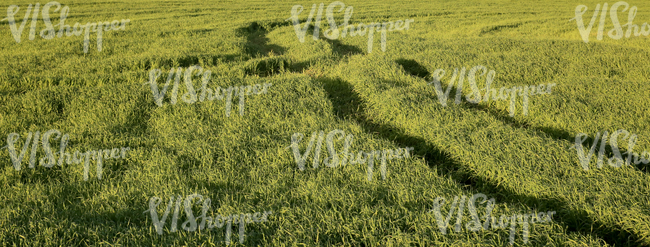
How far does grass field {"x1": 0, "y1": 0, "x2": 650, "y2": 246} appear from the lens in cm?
296

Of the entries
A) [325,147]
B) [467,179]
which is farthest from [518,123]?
[325,147]

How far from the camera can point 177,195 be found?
3410 mm

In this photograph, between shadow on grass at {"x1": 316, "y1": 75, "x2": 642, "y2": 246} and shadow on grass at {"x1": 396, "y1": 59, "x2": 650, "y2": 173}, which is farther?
shadow on grass at {"x1": 396, "y1": 59, "x2": 650, "y2": 173}

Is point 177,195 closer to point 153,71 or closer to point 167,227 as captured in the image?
point 167,227

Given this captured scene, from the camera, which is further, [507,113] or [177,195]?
[507,113]

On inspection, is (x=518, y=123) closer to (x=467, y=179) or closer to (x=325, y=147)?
(x=467, y=179)

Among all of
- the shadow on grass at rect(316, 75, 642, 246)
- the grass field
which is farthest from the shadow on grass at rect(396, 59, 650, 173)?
the shadow on grass at rect(316, 75, 642, 246)

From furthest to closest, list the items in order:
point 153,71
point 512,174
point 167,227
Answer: point 153,71, point 512,174, point 167,227

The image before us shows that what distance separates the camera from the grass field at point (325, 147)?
2.96 meters

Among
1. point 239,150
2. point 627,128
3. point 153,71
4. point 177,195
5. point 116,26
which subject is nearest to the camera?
point 177,195

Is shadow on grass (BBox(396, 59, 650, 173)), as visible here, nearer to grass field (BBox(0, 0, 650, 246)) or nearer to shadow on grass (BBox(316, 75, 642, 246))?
grass field (BBox(0, 0, 650, 246))

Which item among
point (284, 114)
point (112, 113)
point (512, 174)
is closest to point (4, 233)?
point (112, 113)

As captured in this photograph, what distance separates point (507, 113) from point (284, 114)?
3.46 metres

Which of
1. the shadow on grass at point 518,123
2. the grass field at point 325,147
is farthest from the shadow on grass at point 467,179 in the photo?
the shadow on grass at point 518,123
